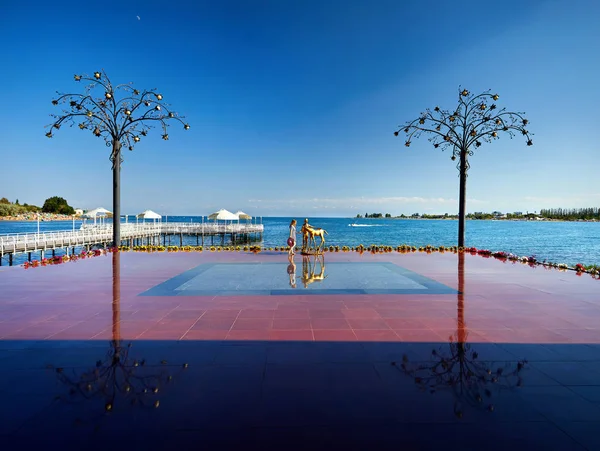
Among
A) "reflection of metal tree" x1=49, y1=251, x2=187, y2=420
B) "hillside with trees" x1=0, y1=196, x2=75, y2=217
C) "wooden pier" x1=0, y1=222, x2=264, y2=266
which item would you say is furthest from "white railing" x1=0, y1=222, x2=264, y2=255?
"hillside with trees" x1=0, y1=196, x2=75, y2=217

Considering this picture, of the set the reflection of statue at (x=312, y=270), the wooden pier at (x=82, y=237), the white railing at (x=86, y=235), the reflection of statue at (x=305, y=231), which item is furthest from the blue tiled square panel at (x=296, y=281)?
the white railing at (x=86, y=235)

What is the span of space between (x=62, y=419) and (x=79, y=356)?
1.51 metres

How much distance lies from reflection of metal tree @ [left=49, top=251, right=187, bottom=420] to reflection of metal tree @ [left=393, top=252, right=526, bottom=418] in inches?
107

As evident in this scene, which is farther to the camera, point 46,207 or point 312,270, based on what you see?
point 46,207

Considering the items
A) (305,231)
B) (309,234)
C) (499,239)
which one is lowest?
(499,239)

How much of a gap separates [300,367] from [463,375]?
1821mm

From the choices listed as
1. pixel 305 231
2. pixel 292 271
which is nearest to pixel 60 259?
pixel 292 271

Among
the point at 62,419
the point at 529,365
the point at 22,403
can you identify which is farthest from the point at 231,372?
the point at 529,365

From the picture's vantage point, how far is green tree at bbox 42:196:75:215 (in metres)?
142

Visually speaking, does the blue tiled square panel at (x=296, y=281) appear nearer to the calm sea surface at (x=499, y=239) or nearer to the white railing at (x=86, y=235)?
the white railing at (x=86, y=235)

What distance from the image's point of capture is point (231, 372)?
3.80 metres

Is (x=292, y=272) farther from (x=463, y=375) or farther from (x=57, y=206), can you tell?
(x=57, y=206)

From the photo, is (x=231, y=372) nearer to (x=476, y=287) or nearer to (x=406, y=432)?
(x=406, y=432)

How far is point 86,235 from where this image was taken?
90.0 ft
